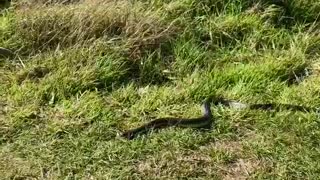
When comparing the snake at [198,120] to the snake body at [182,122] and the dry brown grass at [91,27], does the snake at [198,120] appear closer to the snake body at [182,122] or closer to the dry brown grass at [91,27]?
the snake body at [182,122]

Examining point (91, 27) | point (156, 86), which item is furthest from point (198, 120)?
point (91, 27)

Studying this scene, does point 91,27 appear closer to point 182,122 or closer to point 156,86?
point 156,86

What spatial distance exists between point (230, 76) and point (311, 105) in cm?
67

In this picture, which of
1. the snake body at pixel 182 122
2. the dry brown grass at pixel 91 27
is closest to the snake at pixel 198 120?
the snake body at pixel 182 122

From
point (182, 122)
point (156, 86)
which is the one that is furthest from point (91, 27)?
point (182, 122)

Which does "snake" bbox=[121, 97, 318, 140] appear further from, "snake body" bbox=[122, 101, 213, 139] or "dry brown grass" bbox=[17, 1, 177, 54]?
"dry brown grass" bbox=[17, 1, 177, 54]


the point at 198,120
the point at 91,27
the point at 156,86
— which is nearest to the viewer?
the point at 198,120

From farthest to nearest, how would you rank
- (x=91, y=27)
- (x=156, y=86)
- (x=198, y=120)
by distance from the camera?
1. (x=91, y=27)
2. (x=156, y=86)
3. (x=198, y=120)

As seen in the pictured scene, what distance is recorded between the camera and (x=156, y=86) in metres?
4.78

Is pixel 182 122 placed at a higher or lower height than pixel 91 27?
lower

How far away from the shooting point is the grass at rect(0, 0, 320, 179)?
4074 mm

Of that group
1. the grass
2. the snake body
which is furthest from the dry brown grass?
the snake body

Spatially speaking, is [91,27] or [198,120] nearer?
[198,120]

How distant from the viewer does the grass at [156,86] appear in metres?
4.07
